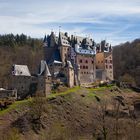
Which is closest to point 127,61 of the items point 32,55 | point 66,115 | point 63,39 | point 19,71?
point 32,55

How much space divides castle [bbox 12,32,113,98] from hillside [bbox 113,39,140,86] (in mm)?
17634

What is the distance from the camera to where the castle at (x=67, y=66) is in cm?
8788

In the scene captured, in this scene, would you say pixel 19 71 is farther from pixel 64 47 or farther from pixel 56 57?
pixel 64 47

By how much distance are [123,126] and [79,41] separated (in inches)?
1575

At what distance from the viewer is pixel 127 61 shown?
138m

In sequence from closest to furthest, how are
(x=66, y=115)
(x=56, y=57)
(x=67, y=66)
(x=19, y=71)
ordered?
(x=66, y=115) → (x=19, y=71) → (x=67, y=66) → (x=56, y=57)

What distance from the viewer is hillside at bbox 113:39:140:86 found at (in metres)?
129

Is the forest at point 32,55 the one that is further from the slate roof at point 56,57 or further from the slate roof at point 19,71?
the slate roof at point 19,71

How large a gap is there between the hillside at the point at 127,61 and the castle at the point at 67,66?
57.9ft

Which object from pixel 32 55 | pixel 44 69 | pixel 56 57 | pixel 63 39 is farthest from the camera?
pixel 32 55

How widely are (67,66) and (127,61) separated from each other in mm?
49029

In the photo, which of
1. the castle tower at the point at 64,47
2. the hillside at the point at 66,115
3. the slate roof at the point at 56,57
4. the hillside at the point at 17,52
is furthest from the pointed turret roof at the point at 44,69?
the hillside at the point at 17,52

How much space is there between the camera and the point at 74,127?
7944 cm

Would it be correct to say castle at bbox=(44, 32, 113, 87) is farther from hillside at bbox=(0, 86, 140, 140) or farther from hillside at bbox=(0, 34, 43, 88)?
hillside at bbox=(0, 34, 43, 88)
